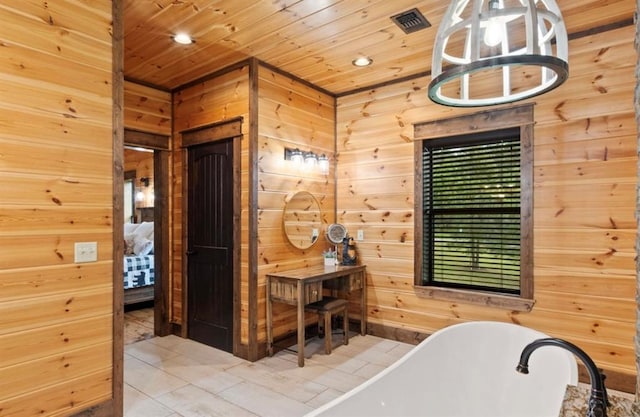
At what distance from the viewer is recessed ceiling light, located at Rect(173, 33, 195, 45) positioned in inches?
122

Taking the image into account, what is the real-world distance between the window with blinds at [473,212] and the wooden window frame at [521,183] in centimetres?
8

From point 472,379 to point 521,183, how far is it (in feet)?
5.92

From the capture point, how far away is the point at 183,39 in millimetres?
3168

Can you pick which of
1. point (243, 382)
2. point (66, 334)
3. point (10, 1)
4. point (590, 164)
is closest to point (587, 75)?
point (590, 164)

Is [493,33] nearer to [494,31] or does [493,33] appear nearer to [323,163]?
[494,31]

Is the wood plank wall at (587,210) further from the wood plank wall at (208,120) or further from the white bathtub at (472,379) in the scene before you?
the wood plank wall at (208,120)

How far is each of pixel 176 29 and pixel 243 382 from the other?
2.93 m

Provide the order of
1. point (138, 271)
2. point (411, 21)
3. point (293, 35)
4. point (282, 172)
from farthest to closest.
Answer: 1. point (138, 271)
2. point (282, 172)
3. point (293, 35)
4. point (411, 21)

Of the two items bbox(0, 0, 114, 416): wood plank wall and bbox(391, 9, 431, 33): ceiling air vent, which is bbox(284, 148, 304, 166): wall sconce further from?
bbox(0, 0, 114, 416): wood plank wall

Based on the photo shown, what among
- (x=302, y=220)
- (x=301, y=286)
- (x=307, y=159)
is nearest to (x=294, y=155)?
(x=307, y=159)

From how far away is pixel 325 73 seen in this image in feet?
13.0

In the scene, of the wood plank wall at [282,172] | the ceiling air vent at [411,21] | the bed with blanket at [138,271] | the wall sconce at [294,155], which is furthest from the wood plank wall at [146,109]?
the ceiling air vent at [411,21]

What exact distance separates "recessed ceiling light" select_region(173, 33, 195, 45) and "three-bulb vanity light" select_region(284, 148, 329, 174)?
133cm

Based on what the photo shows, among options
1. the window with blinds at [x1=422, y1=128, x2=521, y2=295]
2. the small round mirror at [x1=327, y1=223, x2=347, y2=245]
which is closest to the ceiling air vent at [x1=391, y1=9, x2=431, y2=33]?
the window with blinds at [x1=422, y1=128, x2=521, y2=295]
